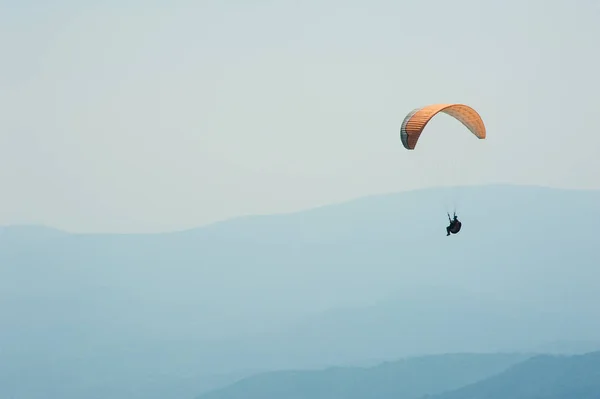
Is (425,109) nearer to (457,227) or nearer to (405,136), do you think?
(405,136)

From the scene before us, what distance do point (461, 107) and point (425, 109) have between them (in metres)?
1.62

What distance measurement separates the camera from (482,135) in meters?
49.1

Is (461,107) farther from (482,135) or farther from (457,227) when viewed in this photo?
(457,227)

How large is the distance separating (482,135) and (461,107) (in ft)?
7.56

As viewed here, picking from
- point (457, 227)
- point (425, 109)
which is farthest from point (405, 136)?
point (457, 227)

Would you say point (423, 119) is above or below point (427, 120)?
above

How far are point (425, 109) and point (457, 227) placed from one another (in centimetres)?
559

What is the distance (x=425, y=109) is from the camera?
156ft

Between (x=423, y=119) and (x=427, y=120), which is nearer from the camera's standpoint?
(x=427, y=120)

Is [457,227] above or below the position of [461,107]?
below

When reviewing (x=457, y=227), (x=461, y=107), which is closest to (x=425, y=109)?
(x=461, y=107)

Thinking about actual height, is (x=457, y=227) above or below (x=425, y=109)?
below

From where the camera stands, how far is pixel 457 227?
159 feet

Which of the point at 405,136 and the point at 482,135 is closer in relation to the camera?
the point at 405,136
